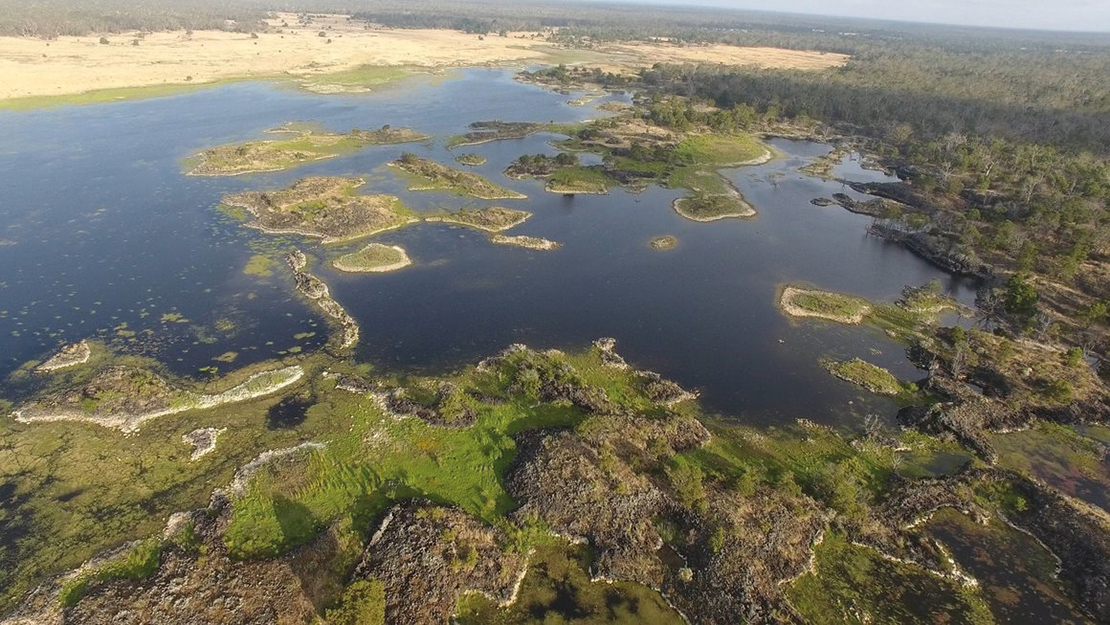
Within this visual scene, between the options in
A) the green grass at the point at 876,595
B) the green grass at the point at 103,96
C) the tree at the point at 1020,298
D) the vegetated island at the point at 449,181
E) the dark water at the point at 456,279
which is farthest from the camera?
the green grass at the point at 103,96

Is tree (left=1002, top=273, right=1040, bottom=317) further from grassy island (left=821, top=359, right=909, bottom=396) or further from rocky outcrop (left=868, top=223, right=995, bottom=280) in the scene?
grassy island (left=821, top=359, right=909, bottom=396)

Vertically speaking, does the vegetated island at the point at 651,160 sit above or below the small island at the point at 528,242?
above

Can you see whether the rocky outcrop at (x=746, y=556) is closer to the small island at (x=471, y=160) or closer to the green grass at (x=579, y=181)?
the green grass at (x=579, y=181)

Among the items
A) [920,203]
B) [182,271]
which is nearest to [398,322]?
[182,271]

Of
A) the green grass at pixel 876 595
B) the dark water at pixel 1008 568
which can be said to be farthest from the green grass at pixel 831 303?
the green grass at pixel 876 595

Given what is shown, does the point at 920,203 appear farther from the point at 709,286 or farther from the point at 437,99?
the point at 437,99
